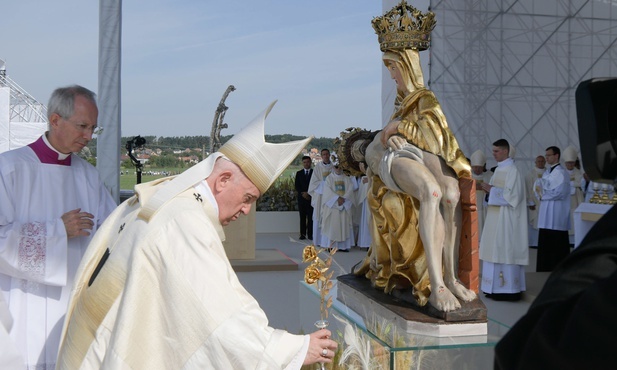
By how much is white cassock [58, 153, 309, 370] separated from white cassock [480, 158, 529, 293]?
667 centimetres

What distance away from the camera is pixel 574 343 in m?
0.93

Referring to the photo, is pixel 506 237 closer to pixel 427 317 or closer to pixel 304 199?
pixel 427 317

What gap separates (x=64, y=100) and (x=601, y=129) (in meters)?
3.14

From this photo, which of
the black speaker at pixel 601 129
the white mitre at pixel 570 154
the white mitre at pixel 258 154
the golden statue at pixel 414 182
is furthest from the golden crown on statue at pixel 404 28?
the white mitre at pixel 570 154

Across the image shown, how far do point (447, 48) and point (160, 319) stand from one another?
48.0ft

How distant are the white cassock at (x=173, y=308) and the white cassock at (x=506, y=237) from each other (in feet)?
21.9

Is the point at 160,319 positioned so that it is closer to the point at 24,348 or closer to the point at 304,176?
the point at 24,348

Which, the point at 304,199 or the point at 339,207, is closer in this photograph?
the point at 339,207

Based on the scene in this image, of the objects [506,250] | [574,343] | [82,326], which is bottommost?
[506,250]

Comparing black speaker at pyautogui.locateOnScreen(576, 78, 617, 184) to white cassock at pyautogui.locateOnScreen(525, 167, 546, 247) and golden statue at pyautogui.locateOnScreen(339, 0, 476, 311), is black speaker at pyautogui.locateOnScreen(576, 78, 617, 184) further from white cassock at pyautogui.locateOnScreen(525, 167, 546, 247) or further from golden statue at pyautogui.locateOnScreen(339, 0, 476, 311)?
white cassock at pyautogui.locateOnScreen(525, 167, 546, 247)

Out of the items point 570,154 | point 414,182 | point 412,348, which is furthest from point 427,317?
point 570,154

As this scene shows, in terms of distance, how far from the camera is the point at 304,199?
1659cm

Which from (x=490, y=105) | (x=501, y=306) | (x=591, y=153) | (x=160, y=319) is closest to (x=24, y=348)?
(x=160, y=319)

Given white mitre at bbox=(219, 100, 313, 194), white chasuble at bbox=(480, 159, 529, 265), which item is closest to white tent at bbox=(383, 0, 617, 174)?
white chasuble at bbox=(480, 159, 529, 265)
